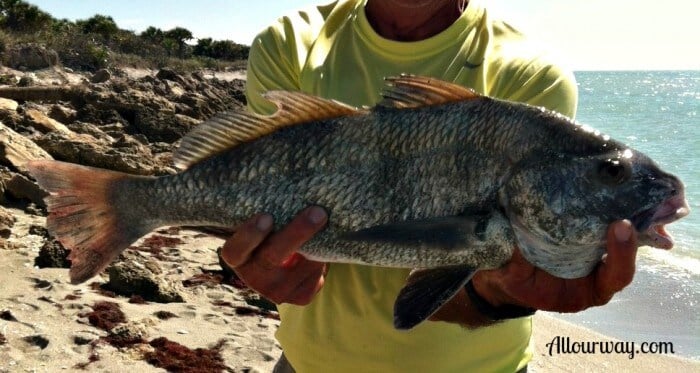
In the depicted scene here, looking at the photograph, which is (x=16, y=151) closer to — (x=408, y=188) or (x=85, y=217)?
(x=85, y=217)

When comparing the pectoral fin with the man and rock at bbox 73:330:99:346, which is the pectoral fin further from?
rock at bbox 73:330:99:346

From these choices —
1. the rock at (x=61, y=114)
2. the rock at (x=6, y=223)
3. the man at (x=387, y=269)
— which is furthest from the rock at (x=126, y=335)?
the rock at (x=61, y=114)

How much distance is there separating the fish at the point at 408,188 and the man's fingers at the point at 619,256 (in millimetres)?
53

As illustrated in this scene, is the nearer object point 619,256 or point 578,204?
point 619,256

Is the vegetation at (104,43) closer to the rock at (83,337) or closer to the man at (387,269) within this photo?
the rock at (83,337)

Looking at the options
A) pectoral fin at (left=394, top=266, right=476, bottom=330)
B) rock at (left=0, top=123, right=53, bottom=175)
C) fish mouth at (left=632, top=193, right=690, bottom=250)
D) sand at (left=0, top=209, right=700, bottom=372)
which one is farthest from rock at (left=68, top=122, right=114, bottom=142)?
fish mouth at (left=632, top=193, right=690, bottom=250)

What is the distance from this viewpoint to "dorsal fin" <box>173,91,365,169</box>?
2730mm

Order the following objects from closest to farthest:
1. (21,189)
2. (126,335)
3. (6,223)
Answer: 1. (126,335)
2. (6,223)
3. (21,189)

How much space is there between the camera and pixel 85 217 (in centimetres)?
282

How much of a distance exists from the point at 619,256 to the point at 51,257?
19.7ft

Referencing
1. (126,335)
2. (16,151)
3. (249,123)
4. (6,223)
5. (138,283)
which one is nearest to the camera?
(249,123)

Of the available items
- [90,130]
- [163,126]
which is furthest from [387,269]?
[163,126]

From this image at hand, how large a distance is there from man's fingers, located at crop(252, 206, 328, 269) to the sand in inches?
131

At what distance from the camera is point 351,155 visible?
271cm
